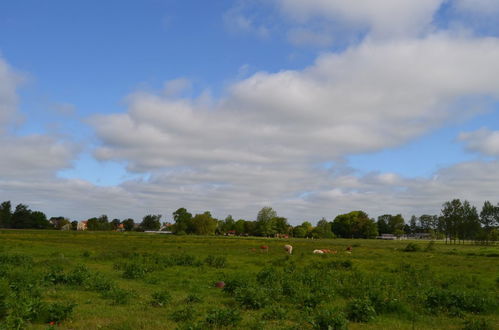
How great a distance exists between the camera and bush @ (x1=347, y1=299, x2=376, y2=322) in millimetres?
14445

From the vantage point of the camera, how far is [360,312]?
14523 millimetres

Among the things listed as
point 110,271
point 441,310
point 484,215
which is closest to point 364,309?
point 441,310

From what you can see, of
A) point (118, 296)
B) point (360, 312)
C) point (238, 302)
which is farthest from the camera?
point (118, 296)

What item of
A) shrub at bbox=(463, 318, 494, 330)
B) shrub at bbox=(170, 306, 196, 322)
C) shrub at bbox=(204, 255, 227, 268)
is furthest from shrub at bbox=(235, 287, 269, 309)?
shrub at bbox=(204, 255, 227, 268)

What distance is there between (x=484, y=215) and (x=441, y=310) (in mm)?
190994

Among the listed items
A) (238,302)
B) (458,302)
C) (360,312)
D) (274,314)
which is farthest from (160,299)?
(458,302)

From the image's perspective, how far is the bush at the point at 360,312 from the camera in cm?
1445

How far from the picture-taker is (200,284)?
22906mm

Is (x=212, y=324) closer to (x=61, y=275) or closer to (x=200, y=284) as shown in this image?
(x=200, y=284)

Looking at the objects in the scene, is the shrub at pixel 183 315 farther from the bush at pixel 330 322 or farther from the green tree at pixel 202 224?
the green tree at pixel 202 224

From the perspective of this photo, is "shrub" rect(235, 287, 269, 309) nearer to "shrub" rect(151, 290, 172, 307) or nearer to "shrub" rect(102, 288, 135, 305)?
"shrub" rect(151, 290, 172, 307)

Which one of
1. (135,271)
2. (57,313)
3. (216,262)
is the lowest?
(216,262)

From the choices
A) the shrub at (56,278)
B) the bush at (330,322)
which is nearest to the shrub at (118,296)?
the shrub at (56,278)

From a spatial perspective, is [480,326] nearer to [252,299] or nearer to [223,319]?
[252,299]
